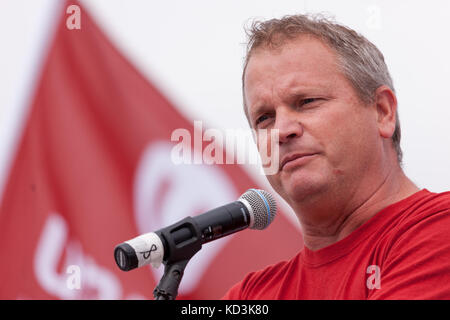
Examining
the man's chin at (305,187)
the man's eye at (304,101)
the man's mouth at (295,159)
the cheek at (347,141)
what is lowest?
the man's chin at (305,187)

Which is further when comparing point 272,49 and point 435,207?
point 272,49

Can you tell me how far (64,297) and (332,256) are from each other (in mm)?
1736

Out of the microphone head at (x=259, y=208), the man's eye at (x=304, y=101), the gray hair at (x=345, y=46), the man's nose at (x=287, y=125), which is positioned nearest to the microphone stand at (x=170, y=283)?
the microphone head at (x=259, y=208)

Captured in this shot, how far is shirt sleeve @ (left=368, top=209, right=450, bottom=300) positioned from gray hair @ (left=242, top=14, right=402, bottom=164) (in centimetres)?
49

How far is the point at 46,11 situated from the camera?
3.32 m

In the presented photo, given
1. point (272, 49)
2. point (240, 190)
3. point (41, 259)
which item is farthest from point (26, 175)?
point (272, 49)

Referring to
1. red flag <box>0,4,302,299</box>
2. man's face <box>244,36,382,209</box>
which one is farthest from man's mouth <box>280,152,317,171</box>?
red flag <box>0,4,302,299</box>

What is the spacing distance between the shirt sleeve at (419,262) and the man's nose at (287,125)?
0.41 metres

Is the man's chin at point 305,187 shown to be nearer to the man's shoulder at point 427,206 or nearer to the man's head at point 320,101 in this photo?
the man's head at point 320,101

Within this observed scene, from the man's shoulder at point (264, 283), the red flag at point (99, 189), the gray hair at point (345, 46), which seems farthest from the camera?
the red flag at point (99, 189)

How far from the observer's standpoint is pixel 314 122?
1733 millimetres

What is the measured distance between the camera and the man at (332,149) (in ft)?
5.60

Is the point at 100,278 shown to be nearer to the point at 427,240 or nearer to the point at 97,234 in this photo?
the point at 97,234

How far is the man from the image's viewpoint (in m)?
1.71
